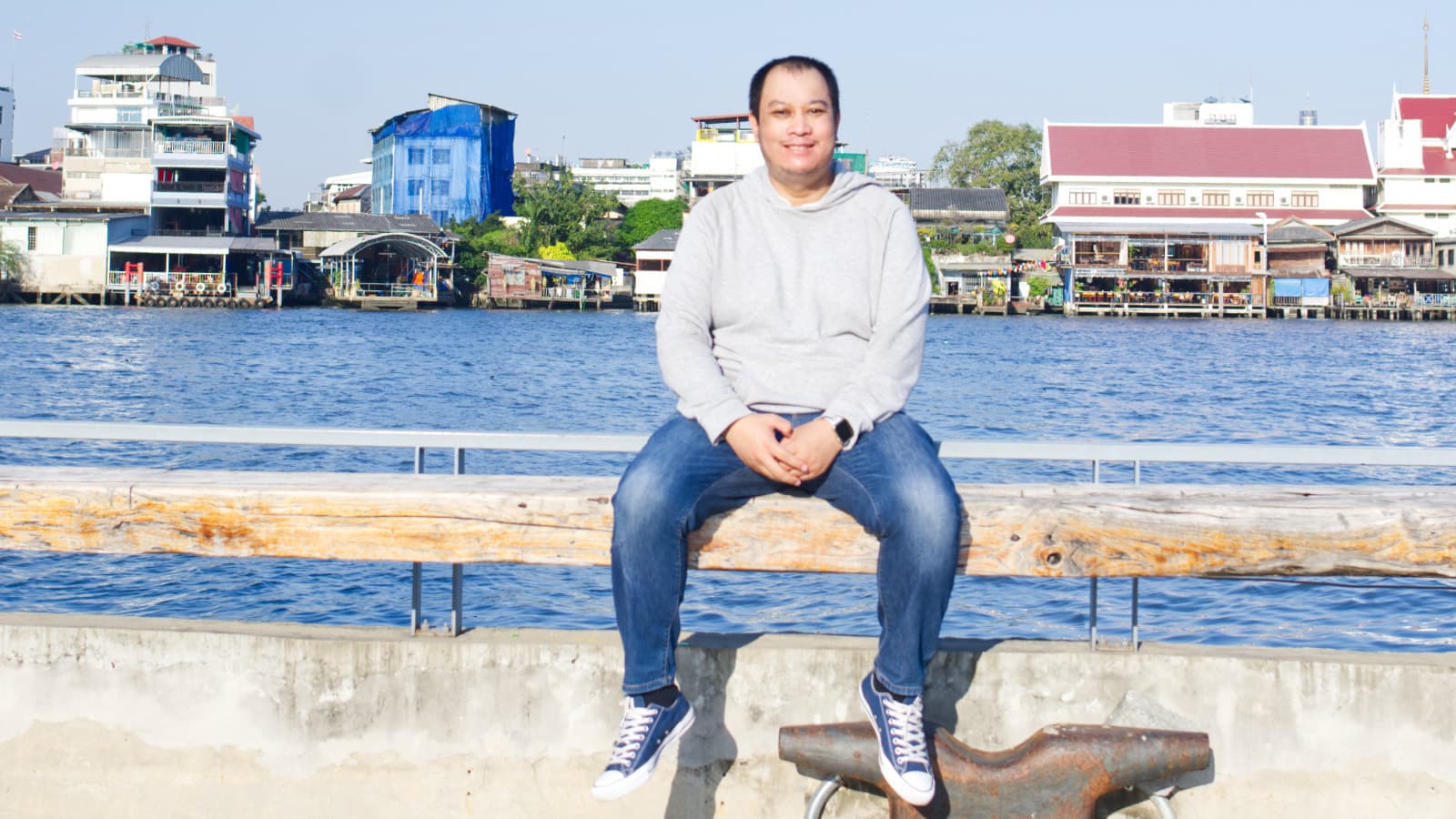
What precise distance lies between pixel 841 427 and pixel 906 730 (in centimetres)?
54

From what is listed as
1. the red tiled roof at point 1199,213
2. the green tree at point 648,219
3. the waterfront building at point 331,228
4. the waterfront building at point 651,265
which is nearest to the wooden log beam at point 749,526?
the waterfront building at point 651,265

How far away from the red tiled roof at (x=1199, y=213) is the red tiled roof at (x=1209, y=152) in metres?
1.43

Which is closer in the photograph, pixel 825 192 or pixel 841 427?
pixel 841 427

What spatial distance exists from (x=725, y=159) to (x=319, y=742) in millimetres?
64204

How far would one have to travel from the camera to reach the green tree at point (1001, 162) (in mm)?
74188

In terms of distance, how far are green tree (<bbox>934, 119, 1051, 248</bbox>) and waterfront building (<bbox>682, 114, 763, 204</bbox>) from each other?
1350 cm

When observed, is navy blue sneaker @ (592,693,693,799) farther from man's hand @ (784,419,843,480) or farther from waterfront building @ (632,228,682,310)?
waterfront building @ (632,228,682,310)

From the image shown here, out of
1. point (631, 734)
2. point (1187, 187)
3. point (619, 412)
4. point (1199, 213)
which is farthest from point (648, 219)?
point (631, 734)

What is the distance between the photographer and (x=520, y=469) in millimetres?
14961

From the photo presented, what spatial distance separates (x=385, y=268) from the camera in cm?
6209

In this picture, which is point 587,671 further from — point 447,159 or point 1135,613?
point 447,159

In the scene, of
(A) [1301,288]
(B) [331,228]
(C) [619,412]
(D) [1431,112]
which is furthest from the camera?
(D) [1431,112]

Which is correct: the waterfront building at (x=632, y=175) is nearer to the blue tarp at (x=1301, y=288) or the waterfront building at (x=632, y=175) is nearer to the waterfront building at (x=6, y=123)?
the waterfront building at (x=6, y=123)

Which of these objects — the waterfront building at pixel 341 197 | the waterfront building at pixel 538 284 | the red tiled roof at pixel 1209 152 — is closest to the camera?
the waterfront building at pixel 538 284
